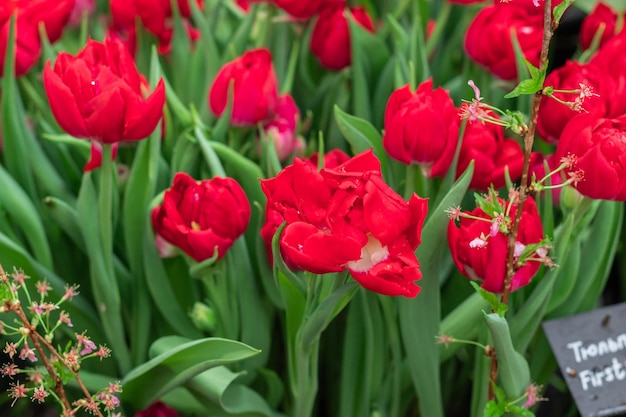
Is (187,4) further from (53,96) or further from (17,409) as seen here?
(17,409)

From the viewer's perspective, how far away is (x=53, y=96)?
0.62 m

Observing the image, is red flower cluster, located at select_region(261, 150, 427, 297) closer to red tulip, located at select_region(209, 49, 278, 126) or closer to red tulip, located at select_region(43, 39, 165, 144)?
red tulip, located at select_region(43, 39, 165, 144)

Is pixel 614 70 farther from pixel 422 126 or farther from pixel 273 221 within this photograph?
pixel 273 221

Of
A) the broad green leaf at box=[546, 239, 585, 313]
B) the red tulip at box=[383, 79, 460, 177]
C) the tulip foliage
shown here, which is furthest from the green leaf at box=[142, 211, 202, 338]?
the broad green leaf at box=[546, 239, 585, 313]

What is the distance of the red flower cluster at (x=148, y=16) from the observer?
93 cm

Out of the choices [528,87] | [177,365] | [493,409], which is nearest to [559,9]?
[528,87]

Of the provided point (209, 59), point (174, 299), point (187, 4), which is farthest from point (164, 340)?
point (187, 4)

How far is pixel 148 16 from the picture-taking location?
0.94 metres

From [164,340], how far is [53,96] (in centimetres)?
22

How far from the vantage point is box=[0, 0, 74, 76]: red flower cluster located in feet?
2.67

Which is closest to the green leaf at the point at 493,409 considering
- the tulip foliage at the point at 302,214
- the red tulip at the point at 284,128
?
the tulip foliage at the point at 302,214

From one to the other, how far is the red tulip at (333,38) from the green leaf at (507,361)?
1.40ft

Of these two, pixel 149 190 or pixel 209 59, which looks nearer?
pixel 149 190

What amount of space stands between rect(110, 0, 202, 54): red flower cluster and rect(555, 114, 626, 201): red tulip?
1.66ft
